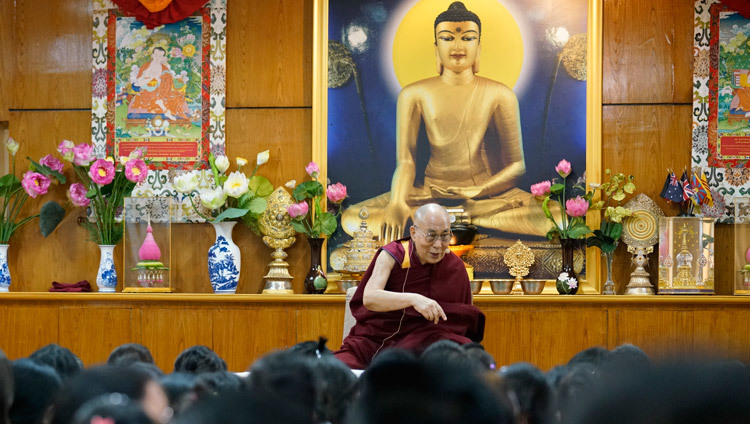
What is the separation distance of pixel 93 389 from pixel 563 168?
15.2 ft

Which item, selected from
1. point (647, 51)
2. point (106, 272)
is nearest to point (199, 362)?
point (106, 272)

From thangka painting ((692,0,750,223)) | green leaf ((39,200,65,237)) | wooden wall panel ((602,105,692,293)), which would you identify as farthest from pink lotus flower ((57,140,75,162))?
thangka painting ((692,0,750,223))

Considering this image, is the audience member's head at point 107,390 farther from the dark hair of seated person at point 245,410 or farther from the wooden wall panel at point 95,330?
the wooden wall panel at point 95,330

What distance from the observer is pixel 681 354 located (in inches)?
35.5

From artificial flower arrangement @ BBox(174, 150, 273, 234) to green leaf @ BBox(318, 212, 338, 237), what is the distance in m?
0.37

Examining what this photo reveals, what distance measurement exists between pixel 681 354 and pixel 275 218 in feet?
15.5

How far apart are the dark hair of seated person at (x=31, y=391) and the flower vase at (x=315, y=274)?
404 cm

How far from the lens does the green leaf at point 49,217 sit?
5.65m

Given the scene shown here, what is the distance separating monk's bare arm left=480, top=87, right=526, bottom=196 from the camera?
18.3 feet

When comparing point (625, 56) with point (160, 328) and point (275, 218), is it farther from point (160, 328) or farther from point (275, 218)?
point (160, 328)

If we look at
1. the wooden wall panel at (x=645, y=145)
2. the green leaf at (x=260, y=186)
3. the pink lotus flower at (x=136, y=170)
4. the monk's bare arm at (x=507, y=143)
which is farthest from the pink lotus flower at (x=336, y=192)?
the wooden wall panel at (x=645, y=145)

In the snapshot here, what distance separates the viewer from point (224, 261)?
537 centimetres

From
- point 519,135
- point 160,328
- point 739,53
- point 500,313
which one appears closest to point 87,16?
point 160,328

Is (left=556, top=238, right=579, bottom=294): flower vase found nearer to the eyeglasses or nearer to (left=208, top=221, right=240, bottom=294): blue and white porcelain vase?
the eyeglasses
